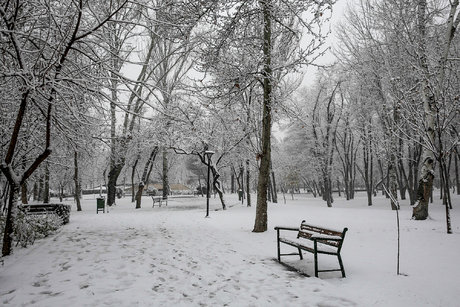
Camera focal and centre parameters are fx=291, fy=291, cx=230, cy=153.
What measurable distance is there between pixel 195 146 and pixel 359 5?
12.8 metres

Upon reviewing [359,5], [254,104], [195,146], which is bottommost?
[195,146]

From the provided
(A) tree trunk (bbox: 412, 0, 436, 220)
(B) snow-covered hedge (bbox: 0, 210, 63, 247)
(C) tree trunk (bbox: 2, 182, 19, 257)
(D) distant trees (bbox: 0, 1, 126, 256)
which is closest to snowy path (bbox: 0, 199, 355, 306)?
(B) snow-covered hedge (bbox: 0, 210, 63, 247)

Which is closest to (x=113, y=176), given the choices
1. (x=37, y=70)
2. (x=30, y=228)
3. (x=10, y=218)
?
(x=30, y=228)

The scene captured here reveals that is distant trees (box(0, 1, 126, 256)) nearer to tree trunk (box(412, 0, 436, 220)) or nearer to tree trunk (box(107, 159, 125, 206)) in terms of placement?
tree trunk (box(412, 0, 436, 220))

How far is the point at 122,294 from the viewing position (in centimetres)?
396

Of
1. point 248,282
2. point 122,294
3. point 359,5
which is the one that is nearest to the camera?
point 122,294

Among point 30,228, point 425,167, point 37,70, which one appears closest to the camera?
point 37,70

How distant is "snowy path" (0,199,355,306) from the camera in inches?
150

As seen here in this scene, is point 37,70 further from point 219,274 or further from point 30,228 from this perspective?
point 219,274

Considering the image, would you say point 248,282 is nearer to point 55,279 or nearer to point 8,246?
point 55,279

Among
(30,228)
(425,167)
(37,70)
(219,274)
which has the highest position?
(37,70)

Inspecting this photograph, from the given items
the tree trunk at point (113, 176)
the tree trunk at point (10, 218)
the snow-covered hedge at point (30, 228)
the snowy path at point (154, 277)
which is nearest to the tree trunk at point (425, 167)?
the snowy path at point (154, 277)

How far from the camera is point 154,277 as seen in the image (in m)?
4.74

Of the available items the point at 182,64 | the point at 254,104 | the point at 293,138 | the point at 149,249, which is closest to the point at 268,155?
the point at 149,249
